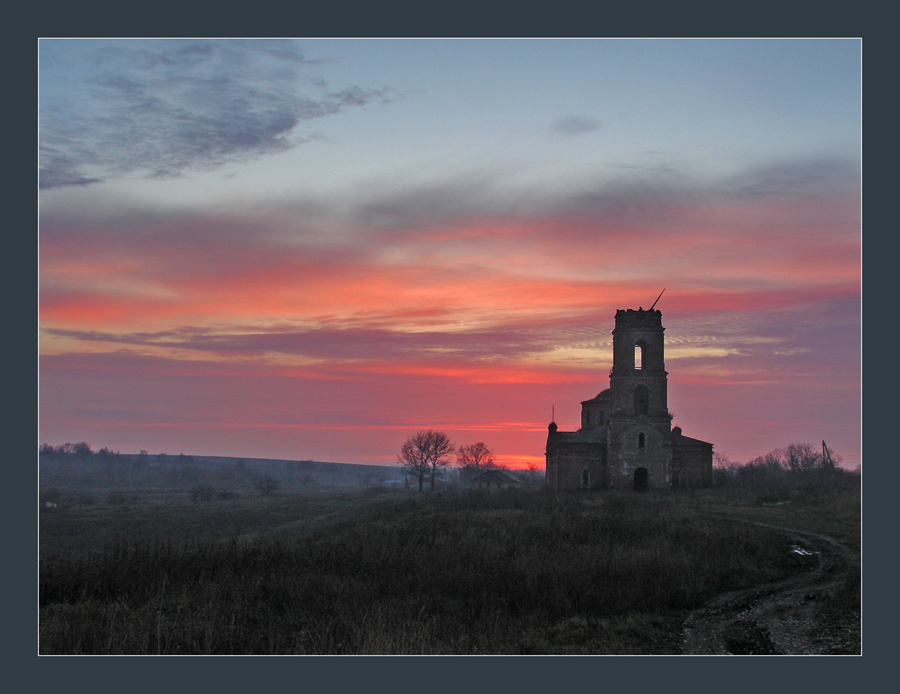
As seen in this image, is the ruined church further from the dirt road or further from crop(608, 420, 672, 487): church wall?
the dirt road

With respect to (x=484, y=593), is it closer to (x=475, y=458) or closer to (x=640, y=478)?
(x=640, y=478)

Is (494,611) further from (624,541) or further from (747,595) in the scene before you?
(624,541)

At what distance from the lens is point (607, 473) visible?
4144cm

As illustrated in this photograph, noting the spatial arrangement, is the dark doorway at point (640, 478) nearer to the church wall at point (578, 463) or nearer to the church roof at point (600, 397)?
the church wall at point (578, 463)

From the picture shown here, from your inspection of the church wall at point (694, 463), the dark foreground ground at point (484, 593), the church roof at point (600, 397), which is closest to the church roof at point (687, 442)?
the church wall at point (694, 463)

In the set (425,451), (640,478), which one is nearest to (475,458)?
(425,451)

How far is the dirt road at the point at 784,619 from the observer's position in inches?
413

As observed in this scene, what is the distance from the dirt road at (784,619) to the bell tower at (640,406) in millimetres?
25024

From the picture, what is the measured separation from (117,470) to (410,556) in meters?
130

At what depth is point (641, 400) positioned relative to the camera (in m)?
40.8

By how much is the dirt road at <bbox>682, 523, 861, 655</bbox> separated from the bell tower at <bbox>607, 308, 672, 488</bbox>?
82.1 feet

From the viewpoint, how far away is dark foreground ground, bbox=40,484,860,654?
33.5ft

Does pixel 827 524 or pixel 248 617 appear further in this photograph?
pixel 827 524

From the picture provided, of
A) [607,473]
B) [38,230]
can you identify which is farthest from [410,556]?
[607,473]
